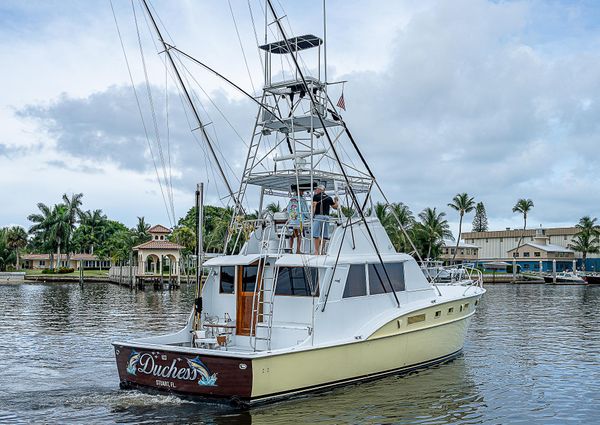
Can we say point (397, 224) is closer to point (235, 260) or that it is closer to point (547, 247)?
point (547, 247)

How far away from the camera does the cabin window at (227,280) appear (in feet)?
50.8

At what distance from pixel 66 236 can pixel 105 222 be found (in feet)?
51.7

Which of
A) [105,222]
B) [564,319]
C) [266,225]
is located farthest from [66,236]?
[266,225]

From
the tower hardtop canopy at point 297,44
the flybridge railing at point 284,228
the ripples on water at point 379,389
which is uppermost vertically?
the tower hardtop canopy at point 297,44

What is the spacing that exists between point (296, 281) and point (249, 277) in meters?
1.21

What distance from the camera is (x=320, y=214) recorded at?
50.7 ft

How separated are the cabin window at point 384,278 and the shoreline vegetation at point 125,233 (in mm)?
52912

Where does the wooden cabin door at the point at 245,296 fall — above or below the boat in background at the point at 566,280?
above

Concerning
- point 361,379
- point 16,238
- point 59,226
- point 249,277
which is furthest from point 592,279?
point 16,238

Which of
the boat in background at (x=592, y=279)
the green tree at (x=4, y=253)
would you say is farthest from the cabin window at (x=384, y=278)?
the green tree at (x=4, y=253)

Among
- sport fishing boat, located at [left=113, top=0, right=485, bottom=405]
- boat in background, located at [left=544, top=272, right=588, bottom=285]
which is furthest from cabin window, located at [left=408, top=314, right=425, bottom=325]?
boat in background, located at [left=544, top=272, right=588, bottom=285]

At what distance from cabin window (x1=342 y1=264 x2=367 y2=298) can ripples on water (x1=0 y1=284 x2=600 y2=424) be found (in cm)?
211

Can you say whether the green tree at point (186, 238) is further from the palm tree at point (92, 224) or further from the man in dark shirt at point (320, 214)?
the man in dark shirt at point (320, 214)

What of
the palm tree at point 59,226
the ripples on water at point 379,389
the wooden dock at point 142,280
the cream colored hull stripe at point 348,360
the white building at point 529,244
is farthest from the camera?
the white building at point 529,244
